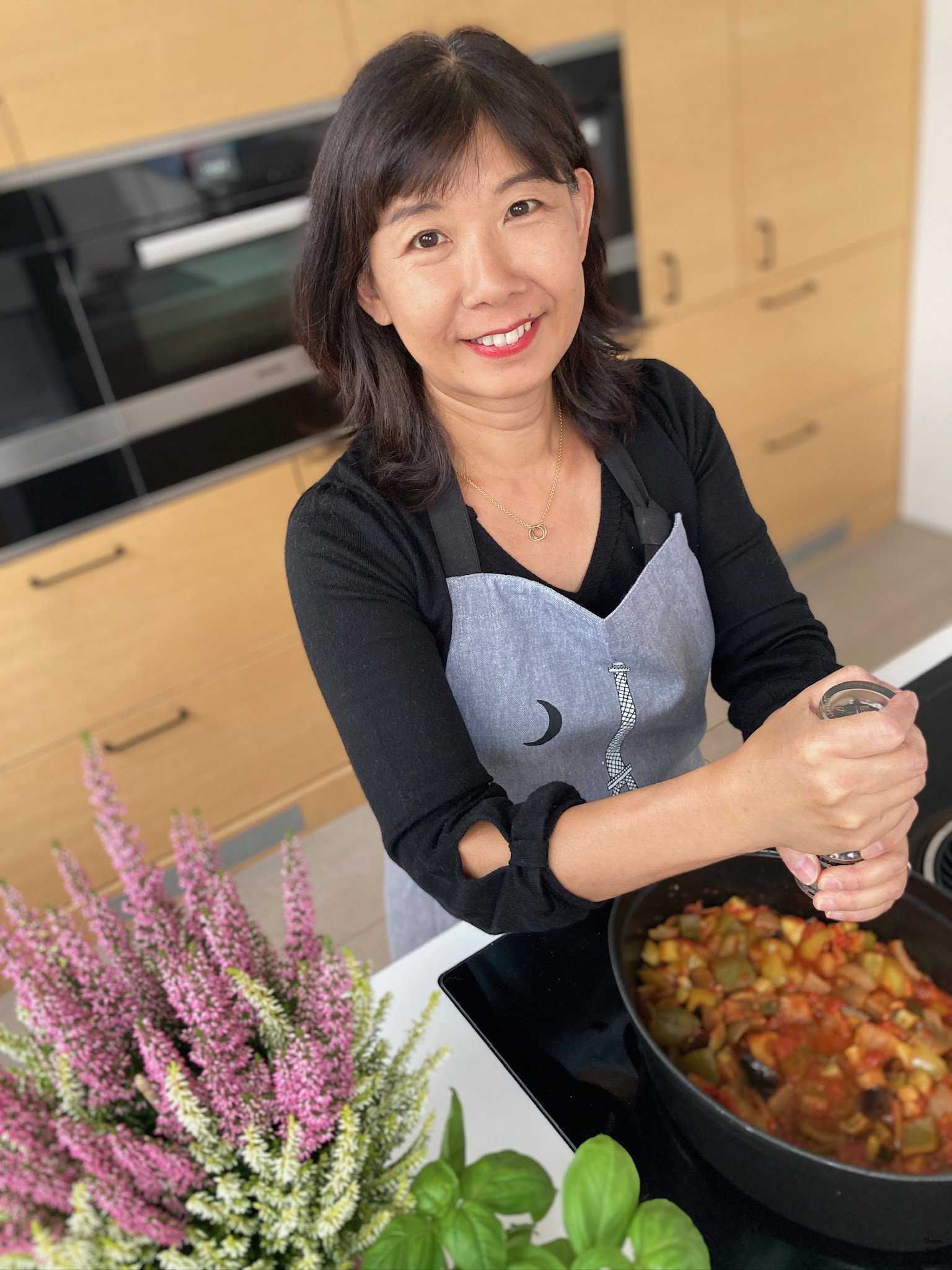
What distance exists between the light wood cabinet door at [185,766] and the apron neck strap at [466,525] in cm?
125

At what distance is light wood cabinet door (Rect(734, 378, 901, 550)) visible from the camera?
9.50ft

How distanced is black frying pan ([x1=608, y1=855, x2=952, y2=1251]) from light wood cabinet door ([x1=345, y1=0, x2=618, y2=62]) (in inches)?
67.8

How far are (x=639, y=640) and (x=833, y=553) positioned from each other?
2.25 metres

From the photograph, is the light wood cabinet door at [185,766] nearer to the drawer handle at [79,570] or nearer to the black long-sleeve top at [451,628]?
the drawer handle at [79,570]

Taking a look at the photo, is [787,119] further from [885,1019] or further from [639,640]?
[885,1019]

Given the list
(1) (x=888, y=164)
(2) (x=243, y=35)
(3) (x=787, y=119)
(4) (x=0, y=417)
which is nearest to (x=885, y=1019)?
(4) (x=0, y=417)

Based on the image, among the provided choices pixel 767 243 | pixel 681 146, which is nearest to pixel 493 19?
pixel 681 146

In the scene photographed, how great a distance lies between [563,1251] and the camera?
0.41 metres

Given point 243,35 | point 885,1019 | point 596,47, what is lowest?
point 885,1019

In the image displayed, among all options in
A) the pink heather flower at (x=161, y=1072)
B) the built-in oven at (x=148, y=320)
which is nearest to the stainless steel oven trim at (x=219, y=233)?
the built-in oven at (x=148, y=320)

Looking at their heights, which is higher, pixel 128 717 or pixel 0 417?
pixel 0 417

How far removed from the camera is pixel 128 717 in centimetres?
207

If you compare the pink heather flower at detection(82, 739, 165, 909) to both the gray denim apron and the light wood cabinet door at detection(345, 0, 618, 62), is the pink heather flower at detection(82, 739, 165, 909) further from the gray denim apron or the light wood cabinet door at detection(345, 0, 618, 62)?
the light wood cabinet door at detection(345, 0, 618, 62)

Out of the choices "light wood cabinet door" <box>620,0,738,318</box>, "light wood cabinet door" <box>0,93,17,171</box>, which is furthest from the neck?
"light wood cabinet door" <box>620,0,738,318</box>
